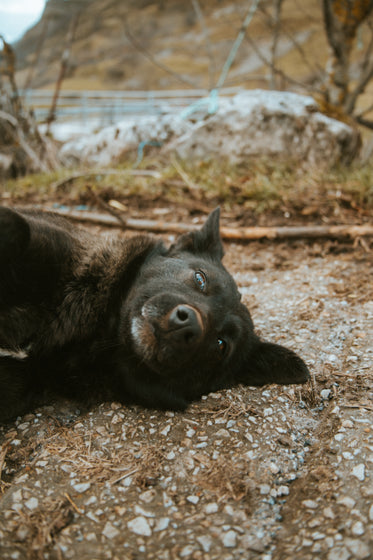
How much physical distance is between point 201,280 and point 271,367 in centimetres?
69

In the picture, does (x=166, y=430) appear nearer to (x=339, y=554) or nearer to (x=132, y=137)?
(x=339, y=554)

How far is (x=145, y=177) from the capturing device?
259 inches

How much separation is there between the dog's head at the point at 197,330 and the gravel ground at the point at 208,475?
14 cm

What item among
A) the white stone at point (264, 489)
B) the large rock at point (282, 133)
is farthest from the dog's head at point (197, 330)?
the large rock at point (282, 133)

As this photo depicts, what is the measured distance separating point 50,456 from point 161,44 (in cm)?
3921

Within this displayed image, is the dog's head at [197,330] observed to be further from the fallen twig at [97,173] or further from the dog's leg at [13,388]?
the fallen twig at [97,173]

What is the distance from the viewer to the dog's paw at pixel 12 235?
2.10 metres

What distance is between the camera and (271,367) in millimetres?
2562

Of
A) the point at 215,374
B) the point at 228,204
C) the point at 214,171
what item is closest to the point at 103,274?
the point at 215,374

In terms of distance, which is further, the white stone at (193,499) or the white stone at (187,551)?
the white stone at (193,499)

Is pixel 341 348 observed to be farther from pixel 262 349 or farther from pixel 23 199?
pixel 23 199

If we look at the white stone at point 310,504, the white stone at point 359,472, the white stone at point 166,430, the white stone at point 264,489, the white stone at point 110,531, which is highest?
the white stone at point 359,472

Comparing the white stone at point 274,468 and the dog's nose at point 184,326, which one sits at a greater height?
the dog's nose at point 184,326

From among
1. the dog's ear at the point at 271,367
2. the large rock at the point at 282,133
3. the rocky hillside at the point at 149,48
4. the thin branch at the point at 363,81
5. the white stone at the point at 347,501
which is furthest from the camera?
the rocky hillside at the point at 149,48
